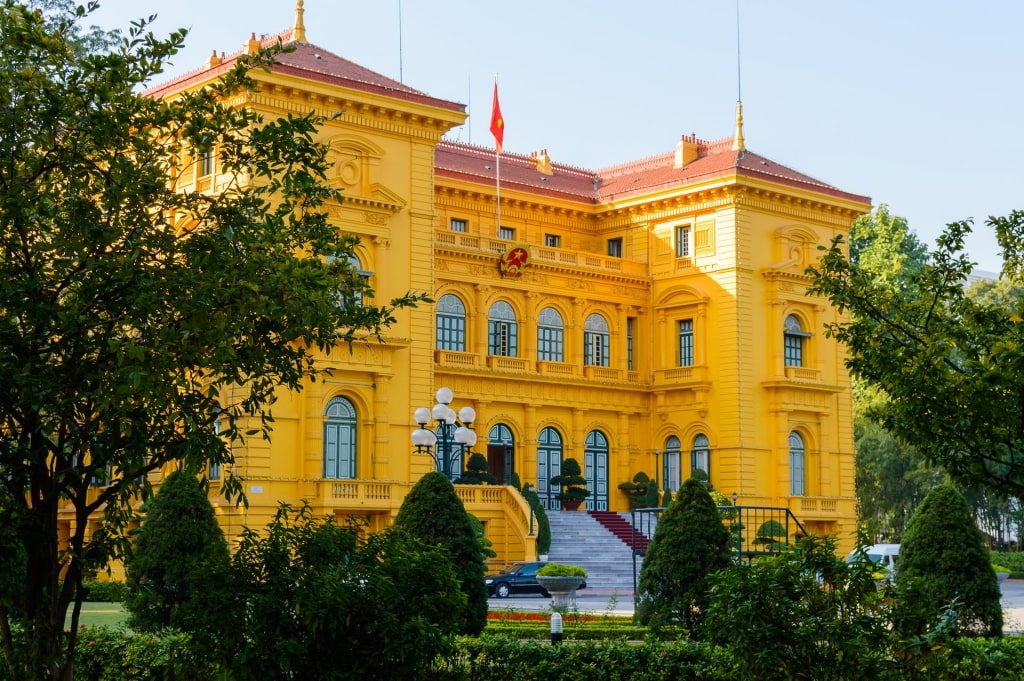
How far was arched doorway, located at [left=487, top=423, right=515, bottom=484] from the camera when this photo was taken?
1829 inches

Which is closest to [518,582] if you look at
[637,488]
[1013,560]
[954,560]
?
[637,488]

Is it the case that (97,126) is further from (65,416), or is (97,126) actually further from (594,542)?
(594,542)

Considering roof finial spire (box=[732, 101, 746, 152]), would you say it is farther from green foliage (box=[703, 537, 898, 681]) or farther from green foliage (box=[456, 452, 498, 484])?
green foliage (box=[703, 537, 898, 681])

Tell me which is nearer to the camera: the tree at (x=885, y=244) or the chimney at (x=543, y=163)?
the chimney at (x=543, y=163)

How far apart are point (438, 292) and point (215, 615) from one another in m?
33.0

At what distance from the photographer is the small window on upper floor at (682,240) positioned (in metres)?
49.5

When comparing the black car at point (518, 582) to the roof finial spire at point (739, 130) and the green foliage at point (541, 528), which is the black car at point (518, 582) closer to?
the green foliage at point (541, 528)

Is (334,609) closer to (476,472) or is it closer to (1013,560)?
(476,472)

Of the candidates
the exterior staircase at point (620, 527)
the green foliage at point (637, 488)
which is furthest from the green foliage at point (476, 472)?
the green foliage at point (637, 488)

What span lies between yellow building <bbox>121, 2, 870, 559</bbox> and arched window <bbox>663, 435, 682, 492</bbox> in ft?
0.19

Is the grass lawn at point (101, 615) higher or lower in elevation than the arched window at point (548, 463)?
lower

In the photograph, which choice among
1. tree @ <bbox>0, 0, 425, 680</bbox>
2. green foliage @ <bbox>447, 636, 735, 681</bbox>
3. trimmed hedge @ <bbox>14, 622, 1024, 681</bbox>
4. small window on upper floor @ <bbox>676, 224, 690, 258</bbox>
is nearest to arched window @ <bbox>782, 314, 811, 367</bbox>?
small window on upper floor @ <bbox>676, 224, 690, 258</bbox>

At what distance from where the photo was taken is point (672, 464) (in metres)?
49.7

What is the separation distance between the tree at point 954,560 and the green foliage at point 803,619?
360 inches
